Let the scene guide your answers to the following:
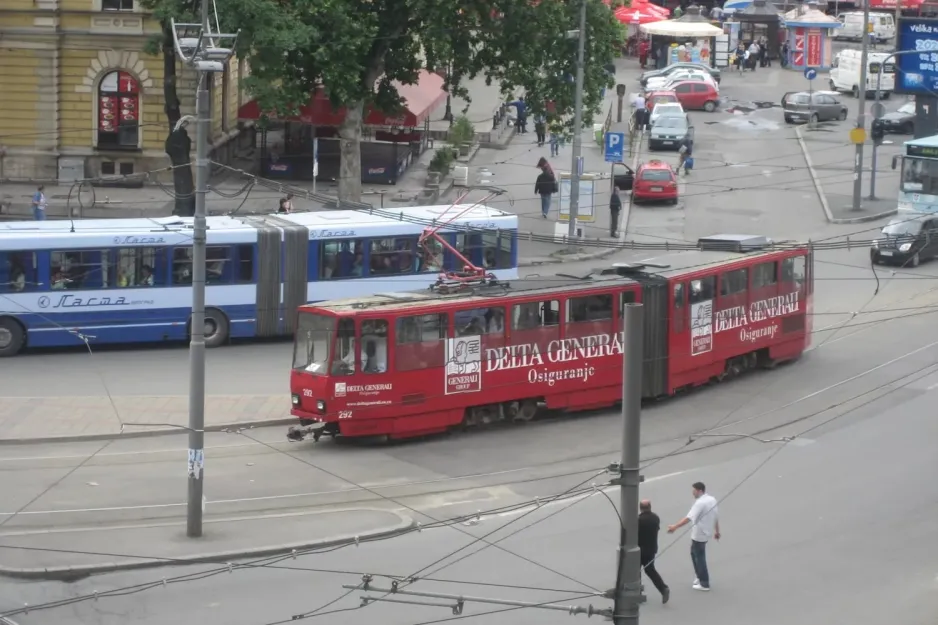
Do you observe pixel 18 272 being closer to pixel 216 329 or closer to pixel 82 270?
pixel 82 270

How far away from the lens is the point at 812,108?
64.2m

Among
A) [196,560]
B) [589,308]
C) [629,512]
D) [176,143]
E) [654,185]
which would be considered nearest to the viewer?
[629,512]

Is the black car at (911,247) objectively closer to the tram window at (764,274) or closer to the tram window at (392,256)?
the tram window at (764,274)

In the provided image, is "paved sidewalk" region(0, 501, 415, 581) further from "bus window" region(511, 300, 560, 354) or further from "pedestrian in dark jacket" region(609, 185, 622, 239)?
"pedestrian in dark jacket" region(609, 185, 622, 239)

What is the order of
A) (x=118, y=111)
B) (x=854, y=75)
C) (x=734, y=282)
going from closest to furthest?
(x=734, y=282), (x=118, y=111), (x=854, y=75)

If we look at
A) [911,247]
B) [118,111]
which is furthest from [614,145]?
[118,111]

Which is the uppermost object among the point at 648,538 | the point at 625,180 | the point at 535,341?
the point at 625,180

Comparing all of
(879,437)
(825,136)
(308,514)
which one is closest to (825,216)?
(825,136)

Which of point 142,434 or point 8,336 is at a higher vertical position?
point 8,336

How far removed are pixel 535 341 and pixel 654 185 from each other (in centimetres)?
2282

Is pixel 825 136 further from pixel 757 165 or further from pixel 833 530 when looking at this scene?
pixel 833 530

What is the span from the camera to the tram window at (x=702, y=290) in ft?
94.4

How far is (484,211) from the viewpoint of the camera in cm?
3491

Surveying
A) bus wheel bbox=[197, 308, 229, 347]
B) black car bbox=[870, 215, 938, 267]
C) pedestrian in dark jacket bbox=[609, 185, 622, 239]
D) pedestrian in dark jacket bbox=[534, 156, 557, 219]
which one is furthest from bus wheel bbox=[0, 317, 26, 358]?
black car bbox=[870, 215, 938, 267]
